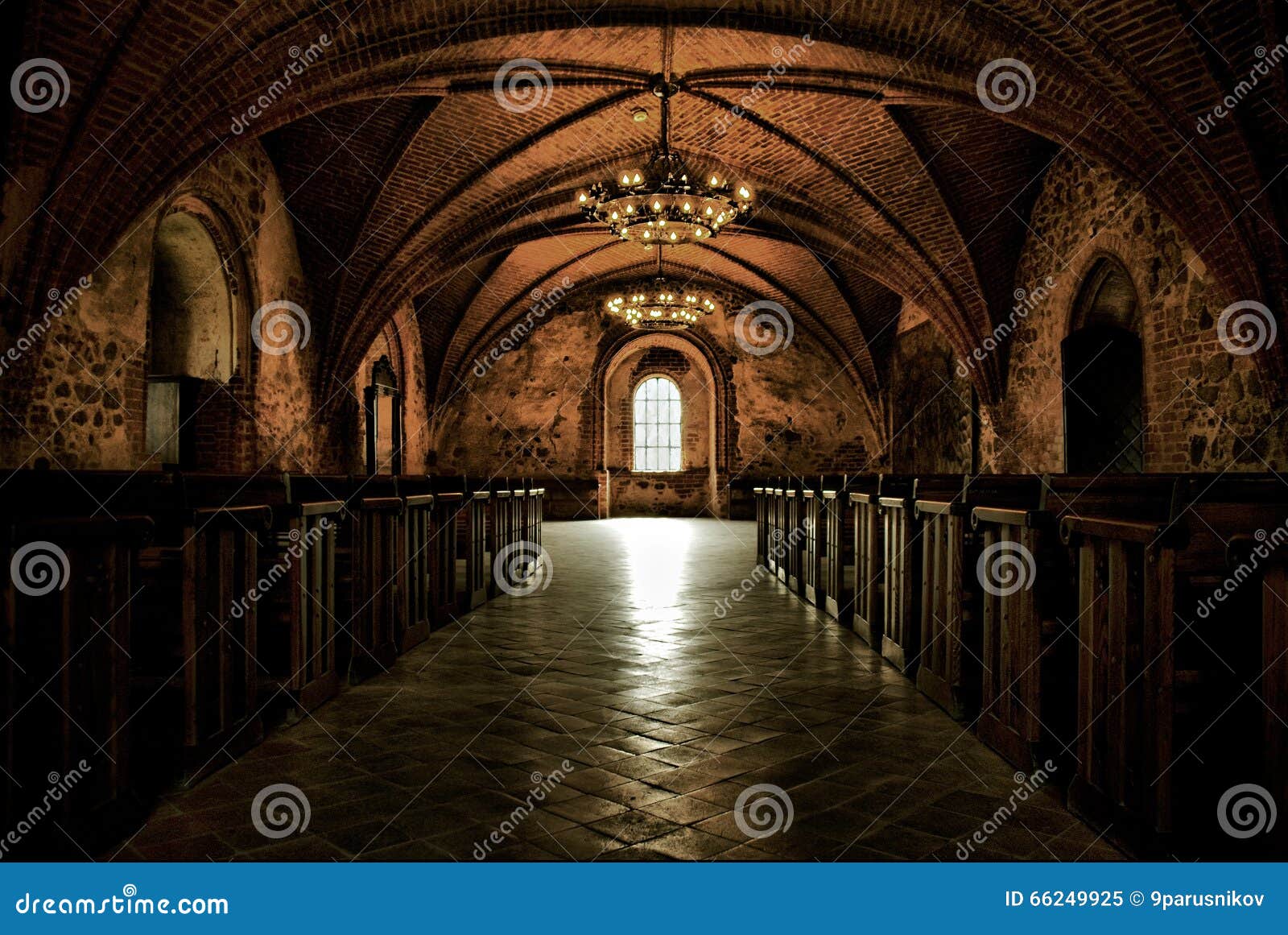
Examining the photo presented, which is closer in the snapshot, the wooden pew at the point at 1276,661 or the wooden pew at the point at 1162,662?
the wooden pew at the point at 1276,661

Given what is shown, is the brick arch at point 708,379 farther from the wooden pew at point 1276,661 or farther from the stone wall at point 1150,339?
the wooden pew at point 1276,661

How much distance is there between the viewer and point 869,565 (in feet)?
16.5

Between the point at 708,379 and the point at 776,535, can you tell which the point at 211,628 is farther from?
the point at 708,379

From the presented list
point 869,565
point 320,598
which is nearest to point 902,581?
point 869,565

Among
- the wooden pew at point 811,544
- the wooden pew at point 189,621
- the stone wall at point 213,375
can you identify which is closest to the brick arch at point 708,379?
the stone wall at point 213,375

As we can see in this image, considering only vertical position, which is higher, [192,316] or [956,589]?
[192,316]

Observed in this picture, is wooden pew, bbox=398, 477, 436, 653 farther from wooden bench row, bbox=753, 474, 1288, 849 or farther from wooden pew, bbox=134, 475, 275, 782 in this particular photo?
wooden bench row, bbox=753, 474, 1288, 849

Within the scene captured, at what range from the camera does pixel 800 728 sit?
10.8 ft

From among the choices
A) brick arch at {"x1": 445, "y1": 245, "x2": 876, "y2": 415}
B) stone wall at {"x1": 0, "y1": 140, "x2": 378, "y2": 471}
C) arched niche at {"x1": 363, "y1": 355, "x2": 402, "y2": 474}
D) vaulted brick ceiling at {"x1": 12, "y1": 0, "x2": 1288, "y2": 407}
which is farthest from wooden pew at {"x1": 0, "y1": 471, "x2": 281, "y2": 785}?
brick arch at {"x1": 445, "y1": 245, "x2": 876, "y2": 415}

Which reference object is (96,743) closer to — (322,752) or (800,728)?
(322,752)

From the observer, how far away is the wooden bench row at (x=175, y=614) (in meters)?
2.16

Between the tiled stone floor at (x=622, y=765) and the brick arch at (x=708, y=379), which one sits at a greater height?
the brick arch at (x=708, y=379)

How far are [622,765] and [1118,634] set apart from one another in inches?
62.7

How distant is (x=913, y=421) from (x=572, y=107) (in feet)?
29.5
